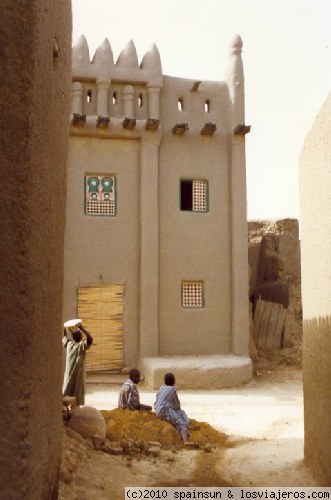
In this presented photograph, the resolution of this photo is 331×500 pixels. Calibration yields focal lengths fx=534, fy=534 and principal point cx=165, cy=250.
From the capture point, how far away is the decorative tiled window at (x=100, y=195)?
1366cm

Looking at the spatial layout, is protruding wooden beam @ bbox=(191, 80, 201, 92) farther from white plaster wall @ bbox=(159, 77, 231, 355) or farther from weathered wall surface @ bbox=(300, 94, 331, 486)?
weathered wall surface @ bbox=(300, 94, 331, 486)

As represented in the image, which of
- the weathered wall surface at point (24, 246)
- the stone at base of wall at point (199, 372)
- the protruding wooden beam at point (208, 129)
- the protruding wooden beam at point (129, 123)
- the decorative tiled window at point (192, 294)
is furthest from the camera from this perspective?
the protruding wooden beam at point (208, 129)

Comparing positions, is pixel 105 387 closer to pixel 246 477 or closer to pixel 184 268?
pixel 184 268

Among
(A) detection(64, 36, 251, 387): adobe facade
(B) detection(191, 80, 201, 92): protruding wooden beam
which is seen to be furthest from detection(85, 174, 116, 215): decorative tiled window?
(B) detection(191, 80, 201, 92): protruding wooden beam

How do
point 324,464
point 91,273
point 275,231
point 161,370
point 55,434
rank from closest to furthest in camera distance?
point 55,434 < point 324,464 < point 161,370 < point 91,273 < point 275,231

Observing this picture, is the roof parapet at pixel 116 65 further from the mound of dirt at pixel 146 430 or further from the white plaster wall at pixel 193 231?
the mound of dirt at pixel 146 430

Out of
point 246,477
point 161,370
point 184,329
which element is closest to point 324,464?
point 246,477

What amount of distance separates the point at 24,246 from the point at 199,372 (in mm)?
9800

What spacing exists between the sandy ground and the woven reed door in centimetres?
287

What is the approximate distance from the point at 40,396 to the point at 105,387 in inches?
360

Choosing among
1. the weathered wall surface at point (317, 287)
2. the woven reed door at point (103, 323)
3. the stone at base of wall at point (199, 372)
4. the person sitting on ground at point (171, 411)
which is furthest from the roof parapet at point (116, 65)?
the weathered wall surface at point (317, 287)

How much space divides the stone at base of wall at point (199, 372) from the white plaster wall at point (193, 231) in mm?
981

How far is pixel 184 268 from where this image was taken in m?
13.9

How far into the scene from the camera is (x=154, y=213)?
13.8m
